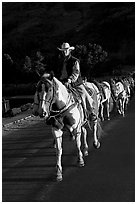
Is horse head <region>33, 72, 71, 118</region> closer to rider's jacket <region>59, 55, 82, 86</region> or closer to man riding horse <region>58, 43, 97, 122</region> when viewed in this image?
man riding horse <region>58, 43, 97, 122</region>

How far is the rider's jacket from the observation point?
741 cm

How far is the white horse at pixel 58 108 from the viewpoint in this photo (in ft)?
19.9

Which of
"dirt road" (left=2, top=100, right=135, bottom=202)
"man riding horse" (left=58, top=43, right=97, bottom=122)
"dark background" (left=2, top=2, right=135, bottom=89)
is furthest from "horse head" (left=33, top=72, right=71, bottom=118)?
"dark background" (left=2, top=2, right=135, bottom=89)

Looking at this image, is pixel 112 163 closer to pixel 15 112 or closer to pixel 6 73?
pixel 15 112

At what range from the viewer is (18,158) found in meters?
9.08

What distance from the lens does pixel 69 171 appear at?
739 cm

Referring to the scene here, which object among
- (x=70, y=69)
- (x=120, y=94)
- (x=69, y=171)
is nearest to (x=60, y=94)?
(x=70, y=69)

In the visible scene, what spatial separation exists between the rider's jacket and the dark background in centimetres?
4718

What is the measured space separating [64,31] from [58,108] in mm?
95817

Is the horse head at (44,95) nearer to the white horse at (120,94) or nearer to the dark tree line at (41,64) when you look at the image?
the white horse at (120,94)

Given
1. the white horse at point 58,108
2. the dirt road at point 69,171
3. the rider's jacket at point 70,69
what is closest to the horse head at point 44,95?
the white horse at point 58,108

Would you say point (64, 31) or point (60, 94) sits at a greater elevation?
point (64, 31)

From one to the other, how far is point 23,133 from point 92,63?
46557 millimetres

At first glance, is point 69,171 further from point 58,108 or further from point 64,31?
point 64,31
